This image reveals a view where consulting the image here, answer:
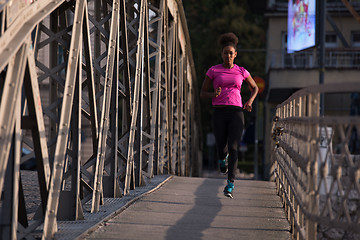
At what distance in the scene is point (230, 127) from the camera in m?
A: 8.28

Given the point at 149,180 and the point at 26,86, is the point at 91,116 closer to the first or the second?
the point at 26,86

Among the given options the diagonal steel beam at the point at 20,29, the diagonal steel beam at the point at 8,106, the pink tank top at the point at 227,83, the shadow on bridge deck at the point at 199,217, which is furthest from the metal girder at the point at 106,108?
the diagonal steel beam at the point at 8,106

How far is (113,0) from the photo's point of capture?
7.79 m

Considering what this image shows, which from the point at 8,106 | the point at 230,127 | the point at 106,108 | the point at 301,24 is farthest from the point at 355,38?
the point at 8,106

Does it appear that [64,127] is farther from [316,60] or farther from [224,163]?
[316,60]

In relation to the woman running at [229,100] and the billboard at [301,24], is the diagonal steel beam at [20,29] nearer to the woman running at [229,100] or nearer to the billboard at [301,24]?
the woman running at [229,100]

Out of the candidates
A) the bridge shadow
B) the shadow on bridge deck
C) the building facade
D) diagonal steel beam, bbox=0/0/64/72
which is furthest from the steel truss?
the building facade

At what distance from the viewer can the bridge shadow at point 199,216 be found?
20.4 ft

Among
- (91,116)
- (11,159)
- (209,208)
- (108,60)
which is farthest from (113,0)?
(11,159)

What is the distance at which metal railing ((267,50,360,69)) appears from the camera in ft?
111

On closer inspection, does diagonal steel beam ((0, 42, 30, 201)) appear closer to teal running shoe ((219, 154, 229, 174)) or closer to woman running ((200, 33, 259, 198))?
woman running ((200, 33, 259, 198))

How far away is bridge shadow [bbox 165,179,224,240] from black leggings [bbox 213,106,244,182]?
1.54 feet

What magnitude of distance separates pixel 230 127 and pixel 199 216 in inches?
55.7

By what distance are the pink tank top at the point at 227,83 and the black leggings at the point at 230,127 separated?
0.09m
